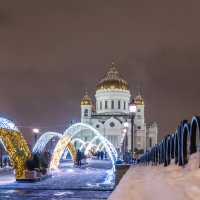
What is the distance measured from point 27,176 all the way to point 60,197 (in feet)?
28.4

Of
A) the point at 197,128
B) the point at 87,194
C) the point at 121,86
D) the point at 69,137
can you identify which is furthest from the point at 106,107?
the point at 197,128

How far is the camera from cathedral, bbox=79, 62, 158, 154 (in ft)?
409

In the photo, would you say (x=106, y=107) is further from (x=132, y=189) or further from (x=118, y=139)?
(x=132, y=189)

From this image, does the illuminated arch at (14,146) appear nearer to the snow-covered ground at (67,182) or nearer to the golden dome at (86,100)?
the snow-covered ground at (67,182)

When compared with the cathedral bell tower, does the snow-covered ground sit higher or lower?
lower

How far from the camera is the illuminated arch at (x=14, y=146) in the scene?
25203 mm

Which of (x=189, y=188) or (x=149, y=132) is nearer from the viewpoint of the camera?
(x=189, y=188)

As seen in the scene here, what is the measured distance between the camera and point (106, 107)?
128 meters

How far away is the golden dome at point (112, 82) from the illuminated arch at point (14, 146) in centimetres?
9814

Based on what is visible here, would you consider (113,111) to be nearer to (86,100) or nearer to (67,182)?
(86,100)

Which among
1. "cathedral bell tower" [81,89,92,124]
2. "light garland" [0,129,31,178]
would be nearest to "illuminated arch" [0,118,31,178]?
"light garland" [0,129,31,178]

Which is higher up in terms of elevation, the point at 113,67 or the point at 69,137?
the point at 113,67

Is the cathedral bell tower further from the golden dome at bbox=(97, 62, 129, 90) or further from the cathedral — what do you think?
the golden dome at bbox=(97, 62, 129, 90)

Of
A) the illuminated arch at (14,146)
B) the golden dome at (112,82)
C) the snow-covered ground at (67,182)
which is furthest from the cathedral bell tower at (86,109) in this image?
the illuminated arch at (14,146)
